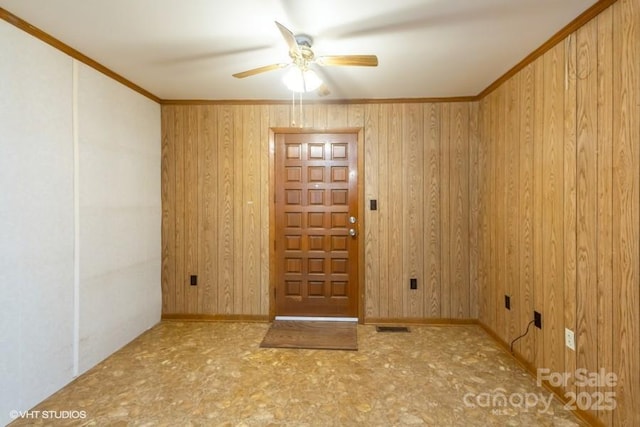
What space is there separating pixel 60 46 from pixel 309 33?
1713 millimetres

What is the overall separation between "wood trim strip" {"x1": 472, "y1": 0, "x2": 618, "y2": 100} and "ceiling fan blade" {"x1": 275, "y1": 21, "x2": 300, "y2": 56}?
167 centimetres

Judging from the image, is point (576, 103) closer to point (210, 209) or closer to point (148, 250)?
point (210, 209)

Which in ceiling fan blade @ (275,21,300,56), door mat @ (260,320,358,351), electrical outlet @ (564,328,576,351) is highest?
ceiling fan blade @ (275,21,300,56)

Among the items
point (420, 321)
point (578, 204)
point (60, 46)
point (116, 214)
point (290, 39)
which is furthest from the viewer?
point (420, 321)

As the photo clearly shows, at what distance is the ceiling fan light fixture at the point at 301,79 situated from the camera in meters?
1.95

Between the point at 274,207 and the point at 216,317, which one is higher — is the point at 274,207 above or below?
above

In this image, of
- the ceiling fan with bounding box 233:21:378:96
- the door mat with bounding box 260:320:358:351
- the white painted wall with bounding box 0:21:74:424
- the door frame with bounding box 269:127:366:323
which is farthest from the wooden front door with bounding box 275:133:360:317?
the white painted wall with bounding box 0:21:74:424

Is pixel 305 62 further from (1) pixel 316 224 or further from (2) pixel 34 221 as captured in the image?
(2) pixel 34 221

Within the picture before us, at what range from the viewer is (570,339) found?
1851mm

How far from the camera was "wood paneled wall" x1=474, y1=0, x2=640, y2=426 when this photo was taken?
4.87 ft

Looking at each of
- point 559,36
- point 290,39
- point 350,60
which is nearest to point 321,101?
point 350,60

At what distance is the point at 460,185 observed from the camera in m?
3.12

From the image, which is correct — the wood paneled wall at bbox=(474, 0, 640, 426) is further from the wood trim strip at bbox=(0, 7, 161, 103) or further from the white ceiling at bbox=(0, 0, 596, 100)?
the wood trim strip at bbox=(0, 7, 161, 103)

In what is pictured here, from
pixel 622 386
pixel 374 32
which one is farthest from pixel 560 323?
pixel 374 32
